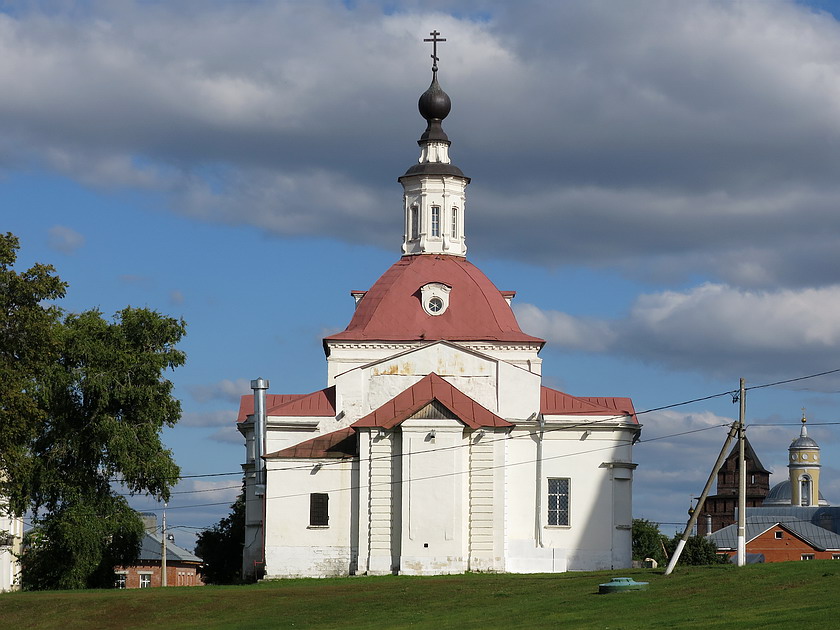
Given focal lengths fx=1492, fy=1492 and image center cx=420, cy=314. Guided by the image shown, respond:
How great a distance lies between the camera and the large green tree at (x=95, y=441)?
48844 mm

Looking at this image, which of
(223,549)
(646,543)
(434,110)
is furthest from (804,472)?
(434,110)

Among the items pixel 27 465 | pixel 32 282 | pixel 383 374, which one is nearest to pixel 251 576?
pixel 383 374

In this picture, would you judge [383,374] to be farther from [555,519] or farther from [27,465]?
[27,465]

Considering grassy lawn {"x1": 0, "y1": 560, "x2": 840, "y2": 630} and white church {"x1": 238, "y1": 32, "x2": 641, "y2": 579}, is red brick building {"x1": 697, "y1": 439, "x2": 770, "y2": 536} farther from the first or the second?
grassy lawn {"x1": 0, "y1": 560, "x2": 840, "y2": 630}

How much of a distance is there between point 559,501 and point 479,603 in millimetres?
15955

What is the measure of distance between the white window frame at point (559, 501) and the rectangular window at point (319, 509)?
295 inches

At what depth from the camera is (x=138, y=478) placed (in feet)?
163

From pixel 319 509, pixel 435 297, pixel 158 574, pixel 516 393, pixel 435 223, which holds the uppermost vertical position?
pixel 435 223

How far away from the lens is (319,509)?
49.3 metres

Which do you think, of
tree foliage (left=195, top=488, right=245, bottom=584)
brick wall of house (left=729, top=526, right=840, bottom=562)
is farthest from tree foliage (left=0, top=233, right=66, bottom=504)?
brick wall of house (left=729, top=526, right=840, bottom=562)

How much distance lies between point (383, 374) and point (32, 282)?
49.2ft

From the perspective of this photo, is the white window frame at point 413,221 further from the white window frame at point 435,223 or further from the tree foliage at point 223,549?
the tree foliage at point 223,549

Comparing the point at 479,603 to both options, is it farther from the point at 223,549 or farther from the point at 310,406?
the point at 223,549

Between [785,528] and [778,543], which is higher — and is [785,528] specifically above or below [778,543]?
above
